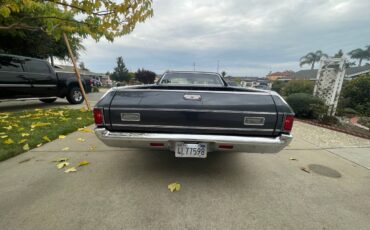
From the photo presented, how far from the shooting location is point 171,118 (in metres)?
2.25

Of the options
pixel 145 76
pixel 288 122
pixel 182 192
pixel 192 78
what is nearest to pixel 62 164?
pixel 182 192

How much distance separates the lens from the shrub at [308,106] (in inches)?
284

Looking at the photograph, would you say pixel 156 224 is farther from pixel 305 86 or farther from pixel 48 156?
pixel 305 86

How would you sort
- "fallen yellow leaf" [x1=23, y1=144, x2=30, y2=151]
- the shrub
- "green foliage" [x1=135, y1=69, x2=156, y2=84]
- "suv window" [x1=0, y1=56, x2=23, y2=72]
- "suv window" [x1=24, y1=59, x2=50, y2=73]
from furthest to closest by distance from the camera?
"green foliage" [x1=135, y1=69, x2=156, y2=84] < the shrub < "suv window" [x1=24, y1=59, x2=50, y2=73] < "suv window" [x1=0, y1=56, x2=23, y2=72] < "fallen yellow leaf" [x1=23, y1=144, x2=30, y2=151]

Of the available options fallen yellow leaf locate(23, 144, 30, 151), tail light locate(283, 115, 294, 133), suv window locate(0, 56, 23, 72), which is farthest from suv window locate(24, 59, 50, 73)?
tail light locate(283, 115, 294, 133)

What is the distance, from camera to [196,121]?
7.37ft

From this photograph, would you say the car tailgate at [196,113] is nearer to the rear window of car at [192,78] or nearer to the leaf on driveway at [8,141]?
the rear window of car at [192,78]

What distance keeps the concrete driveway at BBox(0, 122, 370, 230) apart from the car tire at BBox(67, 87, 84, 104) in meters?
5.73

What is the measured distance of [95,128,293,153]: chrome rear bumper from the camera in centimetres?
218

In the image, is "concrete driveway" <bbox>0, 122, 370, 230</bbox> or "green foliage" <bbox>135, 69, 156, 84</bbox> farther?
"green foliage" <bbox>135, 69, 156, 84</bbox>

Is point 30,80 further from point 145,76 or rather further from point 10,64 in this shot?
point 145,76

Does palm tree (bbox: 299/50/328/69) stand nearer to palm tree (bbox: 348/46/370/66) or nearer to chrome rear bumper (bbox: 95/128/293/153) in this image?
palm tree (bbox: 348/46/370/66)

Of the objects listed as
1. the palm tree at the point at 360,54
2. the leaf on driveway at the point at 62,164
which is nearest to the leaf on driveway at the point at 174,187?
the leaf on driveway at the point at 62,164

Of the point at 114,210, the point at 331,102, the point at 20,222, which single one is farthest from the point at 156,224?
the point at 331,102
